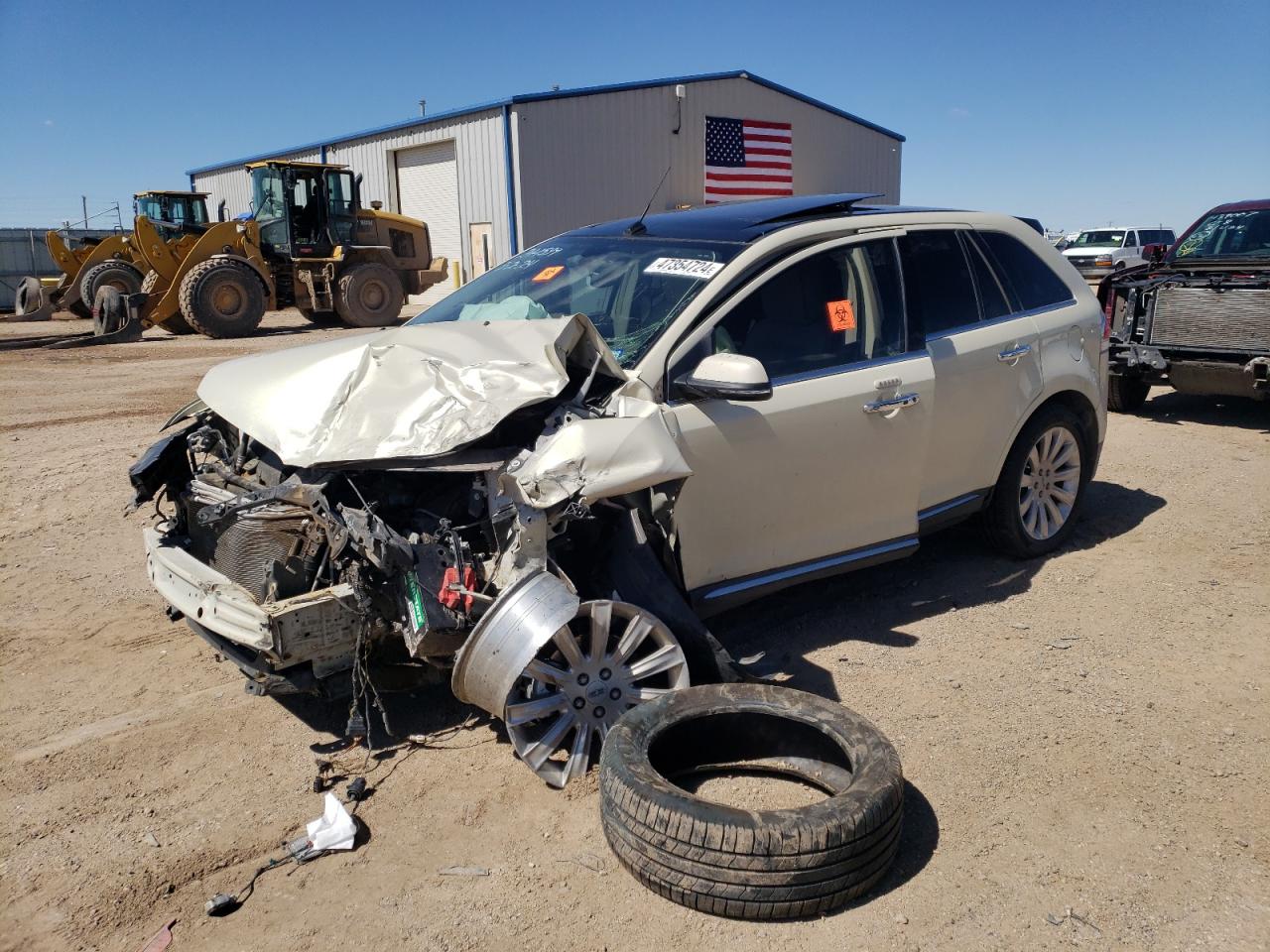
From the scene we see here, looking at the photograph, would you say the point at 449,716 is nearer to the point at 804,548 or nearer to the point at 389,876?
the point at 389,876

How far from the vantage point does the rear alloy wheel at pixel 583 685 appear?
3.42 m

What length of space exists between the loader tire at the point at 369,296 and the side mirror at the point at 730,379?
54.0 feet

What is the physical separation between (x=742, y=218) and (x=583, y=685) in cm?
230

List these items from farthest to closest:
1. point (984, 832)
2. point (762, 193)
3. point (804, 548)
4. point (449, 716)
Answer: point (762, 193), point (804, 548), point (449, 716), point (984, 832)

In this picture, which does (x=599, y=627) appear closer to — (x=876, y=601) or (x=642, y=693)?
(x=642, y=693)

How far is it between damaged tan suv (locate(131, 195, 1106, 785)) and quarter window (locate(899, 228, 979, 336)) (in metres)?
0.02

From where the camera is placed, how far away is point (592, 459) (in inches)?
131

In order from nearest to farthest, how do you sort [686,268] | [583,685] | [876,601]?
1. [583,685]
2. [686,268]
3. [876,601]

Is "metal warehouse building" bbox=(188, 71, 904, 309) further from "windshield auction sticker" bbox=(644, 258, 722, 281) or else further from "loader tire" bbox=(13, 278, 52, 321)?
"windshield auction sticker" bbox=(644, 258, 722, 281)

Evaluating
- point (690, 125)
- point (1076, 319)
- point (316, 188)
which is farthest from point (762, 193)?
point (1076, 319)

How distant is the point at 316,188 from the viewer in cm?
1889

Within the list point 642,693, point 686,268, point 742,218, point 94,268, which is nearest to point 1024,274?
point 742,218

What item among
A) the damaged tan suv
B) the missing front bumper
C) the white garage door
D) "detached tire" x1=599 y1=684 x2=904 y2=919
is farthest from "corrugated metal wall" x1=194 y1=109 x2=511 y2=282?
"detached tire" x1=599 y1=684 x2=904 y2=919

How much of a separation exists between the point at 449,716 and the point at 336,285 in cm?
1648
